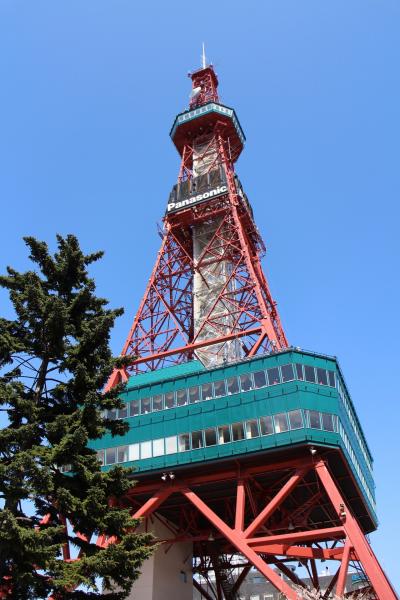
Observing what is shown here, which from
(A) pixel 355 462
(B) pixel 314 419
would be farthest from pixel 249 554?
(A) pixel 355 462

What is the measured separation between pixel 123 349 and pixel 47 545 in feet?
102

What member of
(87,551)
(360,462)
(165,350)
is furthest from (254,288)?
(87,551)

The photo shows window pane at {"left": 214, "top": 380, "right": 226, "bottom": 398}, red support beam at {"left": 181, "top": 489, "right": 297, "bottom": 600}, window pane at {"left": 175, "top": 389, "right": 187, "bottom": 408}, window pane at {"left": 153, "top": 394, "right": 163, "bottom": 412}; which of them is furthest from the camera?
window pane at {"left": 153, "top": 394, "right": 163, "bottom": 412}

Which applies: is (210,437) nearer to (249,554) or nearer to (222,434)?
(222,434)

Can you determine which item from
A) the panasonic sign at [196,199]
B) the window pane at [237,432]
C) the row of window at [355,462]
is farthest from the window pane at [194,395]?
the panasonic sign at [196,199]

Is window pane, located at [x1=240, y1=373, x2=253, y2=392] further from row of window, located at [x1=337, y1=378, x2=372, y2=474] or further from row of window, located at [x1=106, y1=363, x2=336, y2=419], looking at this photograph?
row of window, located at [x1=337, y1=378, x2=372, y2=474]

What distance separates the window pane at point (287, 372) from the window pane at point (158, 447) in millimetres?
9208

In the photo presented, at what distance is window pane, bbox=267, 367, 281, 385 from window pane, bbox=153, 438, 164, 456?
8331 millimetres

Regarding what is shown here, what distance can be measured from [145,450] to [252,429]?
7707mm

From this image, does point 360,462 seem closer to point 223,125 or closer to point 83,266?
point 83,266

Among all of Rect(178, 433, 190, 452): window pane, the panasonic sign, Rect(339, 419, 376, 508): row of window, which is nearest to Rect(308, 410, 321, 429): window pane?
Rect(339, 419, 376, 508): row of window

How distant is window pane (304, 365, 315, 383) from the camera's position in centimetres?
3719

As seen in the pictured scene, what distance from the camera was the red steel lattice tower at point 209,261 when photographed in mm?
49562

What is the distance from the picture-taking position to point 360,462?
4266 centimetres
